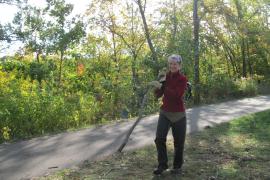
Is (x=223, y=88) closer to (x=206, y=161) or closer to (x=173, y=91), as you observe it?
(x=206, y=161)

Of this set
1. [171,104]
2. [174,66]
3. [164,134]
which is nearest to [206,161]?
[164,134]

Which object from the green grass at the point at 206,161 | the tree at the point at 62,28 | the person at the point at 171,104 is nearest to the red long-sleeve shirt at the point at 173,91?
the person at the point at 171,104

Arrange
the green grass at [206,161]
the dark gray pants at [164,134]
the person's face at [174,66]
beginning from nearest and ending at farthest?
the person's face at [174,66] → the dark gray pants at [164,134] → the green grass at [206,161]

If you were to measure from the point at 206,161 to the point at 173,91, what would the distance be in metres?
1.83

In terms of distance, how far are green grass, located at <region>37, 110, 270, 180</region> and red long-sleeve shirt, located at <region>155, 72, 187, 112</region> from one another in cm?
106

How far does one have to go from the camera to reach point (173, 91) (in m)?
6.65

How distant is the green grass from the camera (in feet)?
22.7

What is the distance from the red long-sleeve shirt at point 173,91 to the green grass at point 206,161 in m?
1.06

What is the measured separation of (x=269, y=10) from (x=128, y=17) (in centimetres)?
1349

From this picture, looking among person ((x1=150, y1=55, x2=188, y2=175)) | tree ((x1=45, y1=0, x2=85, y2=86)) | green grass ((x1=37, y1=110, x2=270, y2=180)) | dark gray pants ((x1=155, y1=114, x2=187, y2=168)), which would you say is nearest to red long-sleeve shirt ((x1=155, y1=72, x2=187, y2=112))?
person ((x1=150, y1=55, x2=188, y2=175))

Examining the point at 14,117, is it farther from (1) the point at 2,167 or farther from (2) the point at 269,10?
(2) the point at 269,10

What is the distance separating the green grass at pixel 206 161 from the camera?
6.91 metres

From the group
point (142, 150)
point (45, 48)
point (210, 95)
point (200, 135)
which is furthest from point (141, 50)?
point (142, 150)

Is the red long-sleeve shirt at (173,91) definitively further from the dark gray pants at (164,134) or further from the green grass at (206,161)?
the green grass at (206,161)
